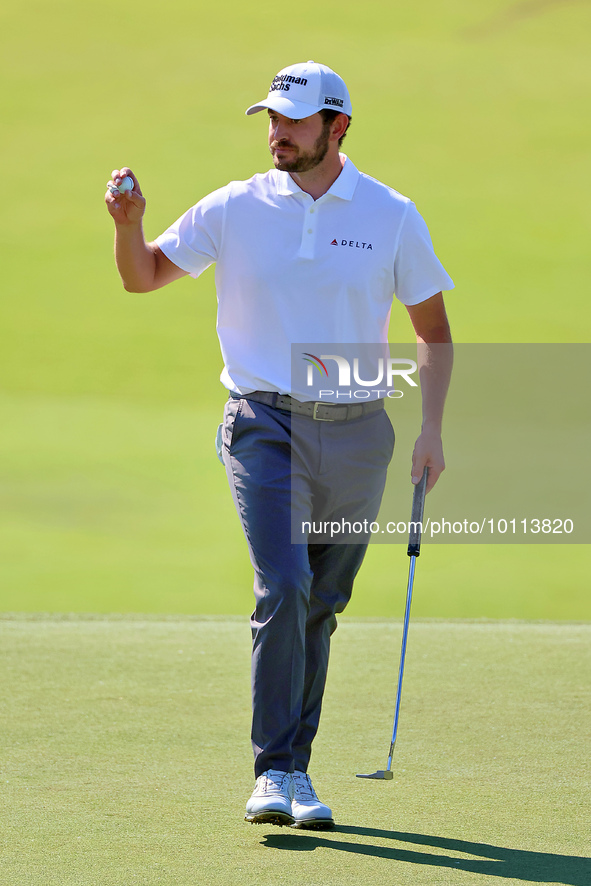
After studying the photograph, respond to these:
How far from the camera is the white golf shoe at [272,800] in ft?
6.79

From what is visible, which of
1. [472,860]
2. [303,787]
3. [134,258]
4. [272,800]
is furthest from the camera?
[134,258]

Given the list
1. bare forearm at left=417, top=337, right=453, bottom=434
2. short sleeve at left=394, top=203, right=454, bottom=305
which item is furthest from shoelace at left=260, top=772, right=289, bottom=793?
short sleeve at left=394, top=203, right=454, bottom=305

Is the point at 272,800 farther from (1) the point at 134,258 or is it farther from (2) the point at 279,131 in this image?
(2) the point at 279,131

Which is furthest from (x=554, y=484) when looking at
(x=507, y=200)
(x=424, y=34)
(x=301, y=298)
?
(x=301, y=298)

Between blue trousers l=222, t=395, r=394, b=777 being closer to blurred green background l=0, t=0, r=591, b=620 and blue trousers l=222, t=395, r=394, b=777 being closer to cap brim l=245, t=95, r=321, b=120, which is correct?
cap brim l=245, t=95, r=321, b=120

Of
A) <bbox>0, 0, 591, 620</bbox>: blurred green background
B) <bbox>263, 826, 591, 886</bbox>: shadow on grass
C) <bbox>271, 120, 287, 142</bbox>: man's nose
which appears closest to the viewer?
<bbox>263, 826, 591, 886</bbox>: shadow on grass

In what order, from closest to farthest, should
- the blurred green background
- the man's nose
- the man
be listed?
the man < the man's nose < the blurred green background

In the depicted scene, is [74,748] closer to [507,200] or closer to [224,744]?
[224,744]

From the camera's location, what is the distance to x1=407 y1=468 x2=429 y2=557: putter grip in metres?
2.36

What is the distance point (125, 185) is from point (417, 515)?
83cm

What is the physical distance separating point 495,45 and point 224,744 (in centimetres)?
454

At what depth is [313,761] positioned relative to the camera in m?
2.64

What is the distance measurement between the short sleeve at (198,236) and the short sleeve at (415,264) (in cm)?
34

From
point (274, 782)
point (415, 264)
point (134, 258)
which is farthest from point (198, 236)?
point (274, 782)
